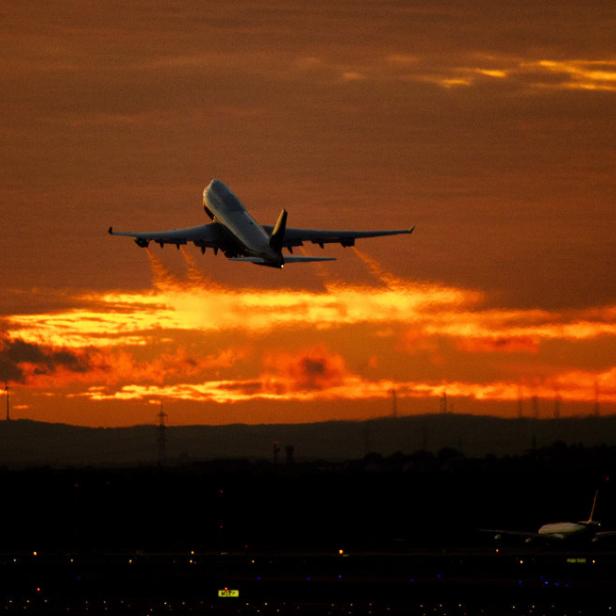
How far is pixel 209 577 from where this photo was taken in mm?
121875

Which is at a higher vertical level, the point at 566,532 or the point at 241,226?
the point at 241,226

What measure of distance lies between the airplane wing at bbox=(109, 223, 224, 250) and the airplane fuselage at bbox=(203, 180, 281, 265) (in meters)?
1.71

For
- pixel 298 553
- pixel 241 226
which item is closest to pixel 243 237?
pixel 241 226

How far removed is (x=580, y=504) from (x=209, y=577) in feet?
224

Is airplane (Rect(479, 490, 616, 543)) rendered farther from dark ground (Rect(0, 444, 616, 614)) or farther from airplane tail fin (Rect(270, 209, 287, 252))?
airplane tail fin (Rect(270, 209, 287, 252))

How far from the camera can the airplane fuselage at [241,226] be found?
17591 cm

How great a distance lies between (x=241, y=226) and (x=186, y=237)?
627cm

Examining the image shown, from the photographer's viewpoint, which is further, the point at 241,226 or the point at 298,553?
the point at 241,226

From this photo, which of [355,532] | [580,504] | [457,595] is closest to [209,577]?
[457,595]

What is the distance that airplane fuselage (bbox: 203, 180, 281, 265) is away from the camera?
176 metres

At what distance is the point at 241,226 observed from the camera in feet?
609

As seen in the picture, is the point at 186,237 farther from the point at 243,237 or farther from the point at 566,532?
the point at 566,532

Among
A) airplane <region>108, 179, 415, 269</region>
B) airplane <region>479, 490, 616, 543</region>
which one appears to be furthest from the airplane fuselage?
airplane <region>479, 490, 616, 543</region>

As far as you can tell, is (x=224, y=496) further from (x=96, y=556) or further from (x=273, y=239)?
(x=96, y=556)
